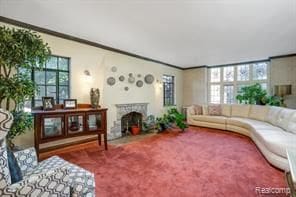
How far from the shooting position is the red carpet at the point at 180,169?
222cm

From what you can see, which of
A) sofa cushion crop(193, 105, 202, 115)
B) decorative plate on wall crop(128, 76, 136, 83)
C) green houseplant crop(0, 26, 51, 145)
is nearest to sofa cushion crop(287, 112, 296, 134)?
sofa cushion crop(193, 105, 202, 115)

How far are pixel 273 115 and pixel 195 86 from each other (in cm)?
353

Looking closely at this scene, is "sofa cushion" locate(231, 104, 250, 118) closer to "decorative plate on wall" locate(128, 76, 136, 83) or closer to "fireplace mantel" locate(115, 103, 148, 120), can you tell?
"fireplace mantel" locate(115, 103, 148, 120)

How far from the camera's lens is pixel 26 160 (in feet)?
6.15

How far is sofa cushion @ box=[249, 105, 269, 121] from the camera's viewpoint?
513cm

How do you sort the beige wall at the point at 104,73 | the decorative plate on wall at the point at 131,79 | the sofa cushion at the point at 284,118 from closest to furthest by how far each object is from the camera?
the sofa cushion at the point at 284,118 → the beige wall at the point at 104,73 → the decorative plate on wall at the point at 131,79

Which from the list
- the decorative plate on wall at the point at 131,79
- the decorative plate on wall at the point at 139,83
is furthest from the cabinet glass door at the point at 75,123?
the decorative plate on wall at the point at 139,83

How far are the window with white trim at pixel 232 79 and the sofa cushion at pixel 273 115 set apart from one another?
1.92 m

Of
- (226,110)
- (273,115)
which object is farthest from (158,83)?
(273,115)

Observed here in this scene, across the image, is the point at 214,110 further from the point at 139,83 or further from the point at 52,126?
the point at 52,126

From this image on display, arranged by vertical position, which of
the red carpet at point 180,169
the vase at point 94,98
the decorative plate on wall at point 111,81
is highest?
the decorative plate on wall at point 111,81

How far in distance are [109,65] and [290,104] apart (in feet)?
18.7

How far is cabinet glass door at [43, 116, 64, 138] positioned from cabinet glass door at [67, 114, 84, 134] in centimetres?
15

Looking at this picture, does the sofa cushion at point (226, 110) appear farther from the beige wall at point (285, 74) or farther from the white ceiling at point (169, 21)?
the white ceiling at point (169, 21)
